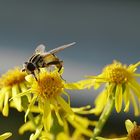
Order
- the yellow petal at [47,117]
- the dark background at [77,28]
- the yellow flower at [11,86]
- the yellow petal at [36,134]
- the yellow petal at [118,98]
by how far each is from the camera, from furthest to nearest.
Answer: the dark background at [77,28]
the yellow flower at [11,86]
the yellow petal at [118,98]
the yellow petal at [47,117]
the yellow petal at [36,134]

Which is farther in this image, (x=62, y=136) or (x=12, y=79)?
(x=12, y=79)

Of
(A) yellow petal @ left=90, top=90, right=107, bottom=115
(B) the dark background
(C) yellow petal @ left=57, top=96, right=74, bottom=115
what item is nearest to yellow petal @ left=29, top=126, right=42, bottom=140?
(C) yellow petal @ left=57, top=96, right=74, bottom=115

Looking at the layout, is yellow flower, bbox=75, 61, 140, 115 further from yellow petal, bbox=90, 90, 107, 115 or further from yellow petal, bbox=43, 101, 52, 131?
yellow petal, bbox=43, 101, 52, 131

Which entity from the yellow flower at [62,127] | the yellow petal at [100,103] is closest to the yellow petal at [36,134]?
the yellow flower at [62,127]

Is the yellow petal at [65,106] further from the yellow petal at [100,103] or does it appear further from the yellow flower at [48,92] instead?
the yellow petal at [100,103]

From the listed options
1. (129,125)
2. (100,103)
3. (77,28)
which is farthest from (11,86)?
(77,28)

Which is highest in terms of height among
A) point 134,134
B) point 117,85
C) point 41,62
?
point 41,62

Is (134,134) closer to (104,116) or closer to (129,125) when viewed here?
(129,125)
